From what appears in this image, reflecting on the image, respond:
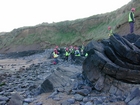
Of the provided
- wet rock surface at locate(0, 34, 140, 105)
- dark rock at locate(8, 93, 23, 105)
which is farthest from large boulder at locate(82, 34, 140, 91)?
dark rock at locate(8, 93, 23, 105)

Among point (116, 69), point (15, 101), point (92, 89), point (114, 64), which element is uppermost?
point (114, 64)

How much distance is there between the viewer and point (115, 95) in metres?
6.46

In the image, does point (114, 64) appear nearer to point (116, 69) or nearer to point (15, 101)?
point (116, 69)

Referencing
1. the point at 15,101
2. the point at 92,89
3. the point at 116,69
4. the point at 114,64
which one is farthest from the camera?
the point at 92,89

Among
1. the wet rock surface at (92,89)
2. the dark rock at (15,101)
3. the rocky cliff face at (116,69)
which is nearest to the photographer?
the wet rock surface at (92,89)

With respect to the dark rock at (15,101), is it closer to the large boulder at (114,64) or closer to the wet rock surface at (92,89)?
the wet rock surface at (92,89)

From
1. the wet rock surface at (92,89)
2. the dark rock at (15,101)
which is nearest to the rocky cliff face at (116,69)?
the wet rock surface at (92,89)

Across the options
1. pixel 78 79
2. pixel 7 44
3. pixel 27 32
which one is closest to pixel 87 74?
pixel 78 79

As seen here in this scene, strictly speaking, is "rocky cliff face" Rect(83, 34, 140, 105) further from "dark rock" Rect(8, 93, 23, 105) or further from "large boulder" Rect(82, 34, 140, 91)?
"dark rock" Rect(8, 93, 23, 105)

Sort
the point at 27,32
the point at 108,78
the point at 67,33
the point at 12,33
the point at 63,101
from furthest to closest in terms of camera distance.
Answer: the point at 12,33 < the point at 27,32 < the point at 67,33 < the point at 108,78 < the point at 63,101

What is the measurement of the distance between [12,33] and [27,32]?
31.8 feet

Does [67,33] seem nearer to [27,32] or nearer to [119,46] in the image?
[27,32]

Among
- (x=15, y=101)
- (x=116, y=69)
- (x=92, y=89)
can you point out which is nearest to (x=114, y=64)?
(x=116, y=69)

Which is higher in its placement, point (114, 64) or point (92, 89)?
point (114, 64)
